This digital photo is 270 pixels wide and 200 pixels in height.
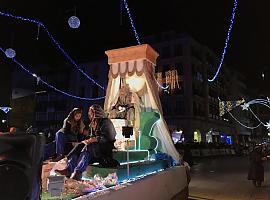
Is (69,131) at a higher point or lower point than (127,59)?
lower

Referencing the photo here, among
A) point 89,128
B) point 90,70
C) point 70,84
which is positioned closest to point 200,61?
point 90,70

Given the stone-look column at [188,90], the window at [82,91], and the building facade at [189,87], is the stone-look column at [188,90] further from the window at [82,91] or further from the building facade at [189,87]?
the window at [82,91]

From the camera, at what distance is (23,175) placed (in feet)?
4.11

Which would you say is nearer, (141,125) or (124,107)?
(141,125)

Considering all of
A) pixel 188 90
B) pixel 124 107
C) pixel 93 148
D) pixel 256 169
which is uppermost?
pixel 188 90

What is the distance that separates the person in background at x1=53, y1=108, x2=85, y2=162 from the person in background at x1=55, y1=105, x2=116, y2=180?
0.82 ft

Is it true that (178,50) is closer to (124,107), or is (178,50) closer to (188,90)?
(188,90)

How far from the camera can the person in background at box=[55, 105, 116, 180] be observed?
403 cm

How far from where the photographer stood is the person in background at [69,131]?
4406 millimetres

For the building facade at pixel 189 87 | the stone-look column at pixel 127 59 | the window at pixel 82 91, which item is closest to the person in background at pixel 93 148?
the stone-look column at pixel 127 59

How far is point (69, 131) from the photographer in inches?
182

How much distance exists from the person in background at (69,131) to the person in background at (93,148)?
0.82 ft

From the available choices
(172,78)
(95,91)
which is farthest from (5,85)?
(95,91)

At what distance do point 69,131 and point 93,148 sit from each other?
562 millimetres
